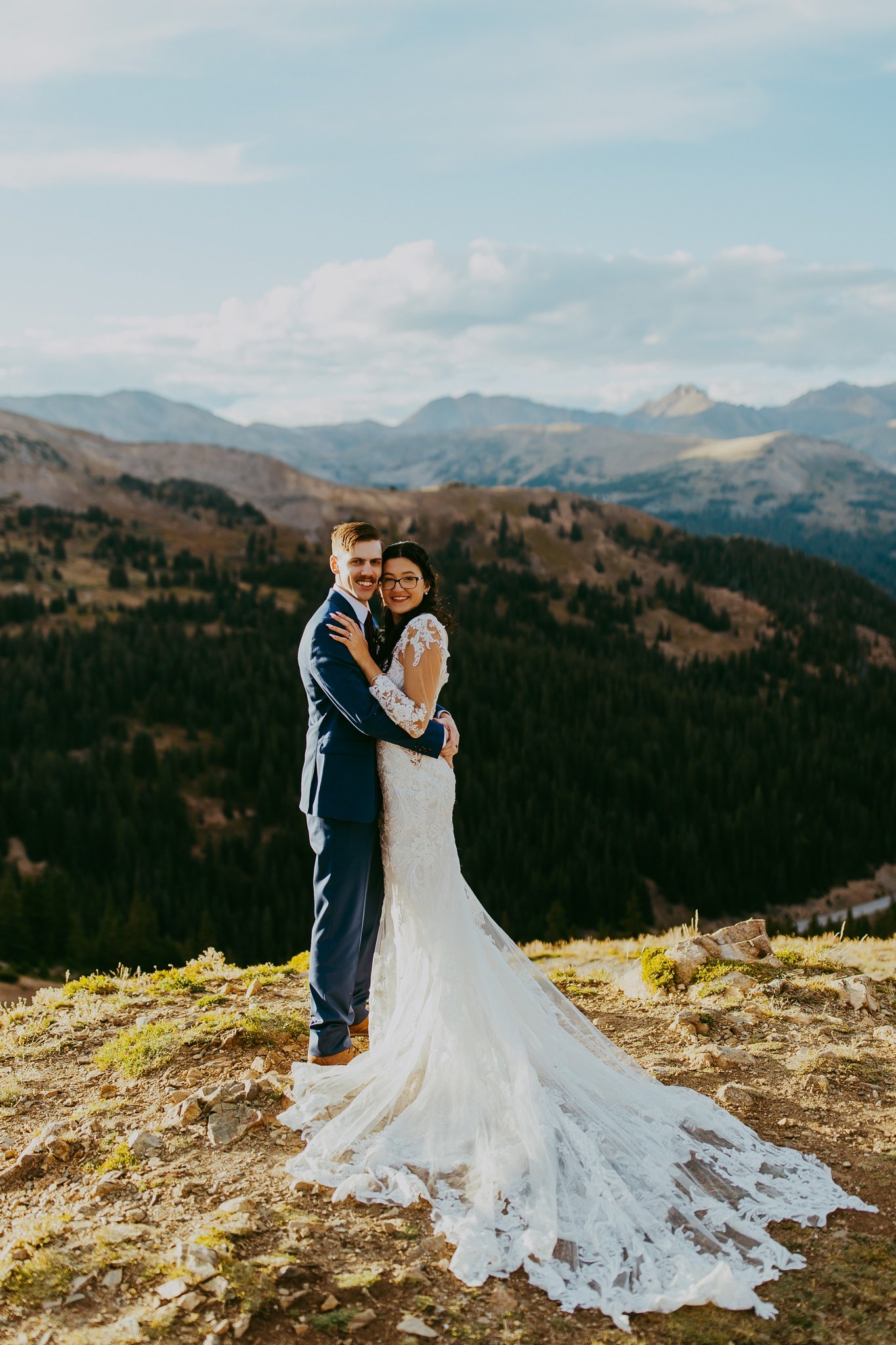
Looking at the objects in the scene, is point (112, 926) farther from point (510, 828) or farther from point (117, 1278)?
point (117, 1278)

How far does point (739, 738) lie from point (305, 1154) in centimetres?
14288

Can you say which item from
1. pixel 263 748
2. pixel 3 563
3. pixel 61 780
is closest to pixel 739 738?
pixel 263 748

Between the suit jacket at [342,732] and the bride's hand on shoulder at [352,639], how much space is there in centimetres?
5

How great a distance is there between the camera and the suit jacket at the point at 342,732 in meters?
8.02

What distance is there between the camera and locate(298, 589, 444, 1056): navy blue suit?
8.09m

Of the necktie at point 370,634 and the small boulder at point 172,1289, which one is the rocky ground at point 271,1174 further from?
the necktie at point 370,634

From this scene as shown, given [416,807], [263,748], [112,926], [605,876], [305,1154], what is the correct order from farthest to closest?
[263,748] < [605,876] < [112,926] < [416,807] < [305,1154]

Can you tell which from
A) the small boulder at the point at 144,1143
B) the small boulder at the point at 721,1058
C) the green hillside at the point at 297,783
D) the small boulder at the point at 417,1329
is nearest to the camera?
the small boulder at the point at 417,1329

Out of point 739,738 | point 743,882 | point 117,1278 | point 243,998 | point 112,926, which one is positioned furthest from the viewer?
point 739,738

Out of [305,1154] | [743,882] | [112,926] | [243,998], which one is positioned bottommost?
[743,882]

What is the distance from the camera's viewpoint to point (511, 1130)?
23.1 feet

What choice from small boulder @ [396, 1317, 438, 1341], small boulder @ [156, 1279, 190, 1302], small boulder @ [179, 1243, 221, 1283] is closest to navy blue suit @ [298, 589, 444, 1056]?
small boulder @ [179, 1243, 221, 1283]

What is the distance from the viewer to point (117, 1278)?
550 cm

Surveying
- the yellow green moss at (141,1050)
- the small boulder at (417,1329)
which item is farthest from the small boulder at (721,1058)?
the yellow green moss at (141,1050)
